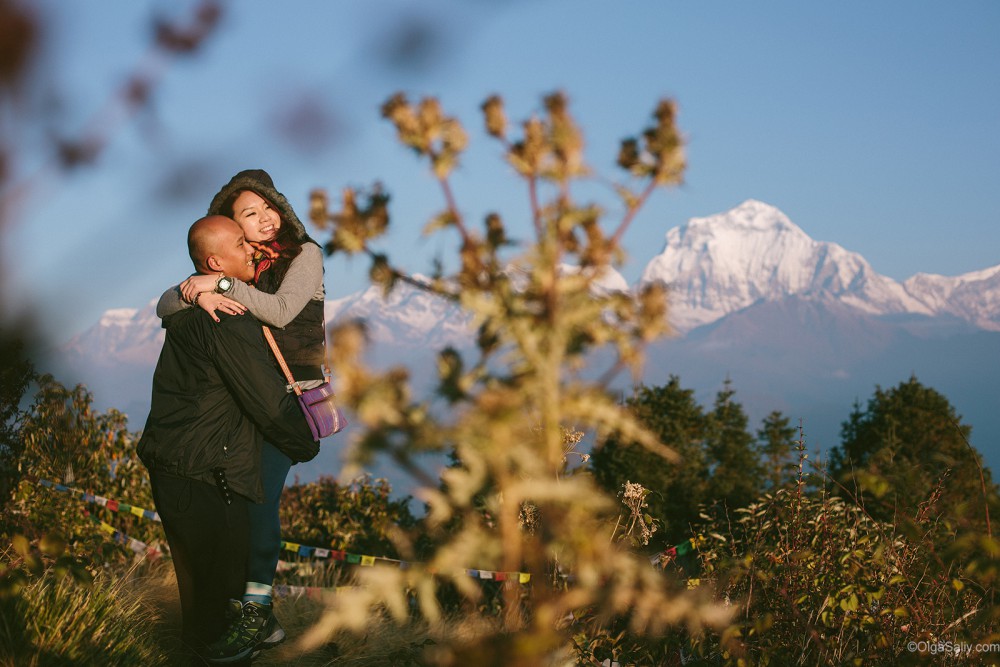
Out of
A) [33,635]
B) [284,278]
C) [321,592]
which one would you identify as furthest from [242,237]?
[321,592]

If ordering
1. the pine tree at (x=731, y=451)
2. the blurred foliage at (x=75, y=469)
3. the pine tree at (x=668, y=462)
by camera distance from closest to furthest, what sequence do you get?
the blurred foliage at (x=75, y=469) < the pine tree at (x=668, y=462) < the pine tree at (x=731, y=451)

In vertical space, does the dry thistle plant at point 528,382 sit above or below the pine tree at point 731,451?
above

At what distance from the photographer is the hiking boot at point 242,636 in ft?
10.8

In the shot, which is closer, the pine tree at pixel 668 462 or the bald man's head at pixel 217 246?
the bald man's head at pixel 217 246

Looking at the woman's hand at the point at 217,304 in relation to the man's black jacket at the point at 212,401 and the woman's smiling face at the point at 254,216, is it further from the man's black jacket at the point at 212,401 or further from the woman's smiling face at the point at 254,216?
the woman's smiling face at the point at 254,216

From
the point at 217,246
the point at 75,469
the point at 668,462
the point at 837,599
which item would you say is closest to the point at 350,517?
the point at 75,469

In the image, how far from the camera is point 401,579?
1.60m

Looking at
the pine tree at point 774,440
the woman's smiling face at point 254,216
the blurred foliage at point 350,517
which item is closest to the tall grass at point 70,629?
the woman's smiling face at point 254,216

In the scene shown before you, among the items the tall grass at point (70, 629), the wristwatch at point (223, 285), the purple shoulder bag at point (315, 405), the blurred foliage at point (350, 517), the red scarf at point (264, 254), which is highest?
the red scarf at point (264, 254)

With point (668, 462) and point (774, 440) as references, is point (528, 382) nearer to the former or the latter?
point (668, 462)

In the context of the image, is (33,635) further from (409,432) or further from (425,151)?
(425,151)

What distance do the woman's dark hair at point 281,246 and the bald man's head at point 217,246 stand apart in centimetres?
18

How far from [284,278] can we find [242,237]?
0.23 meters

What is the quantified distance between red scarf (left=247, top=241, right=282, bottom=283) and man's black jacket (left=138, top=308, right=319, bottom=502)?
0.94 feet
